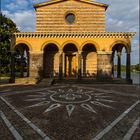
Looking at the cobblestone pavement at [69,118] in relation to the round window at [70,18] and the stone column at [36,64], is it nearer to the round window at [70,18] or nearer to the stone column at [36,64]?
the stone column at [36,64]

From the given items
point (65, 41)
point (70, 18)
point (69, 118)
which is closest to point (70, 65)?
point (65, 41)

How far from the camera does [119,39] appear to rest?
79.9 ft

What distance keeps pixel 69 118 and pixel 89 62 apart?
58.4 ft

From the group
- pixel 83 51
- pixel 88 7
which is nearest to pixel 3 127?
pixel 83 51

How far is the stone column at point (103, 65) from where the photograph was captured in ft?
79.9

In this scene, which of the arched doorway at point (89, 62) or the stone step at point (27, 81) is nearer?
the stone step at point (27, 81)

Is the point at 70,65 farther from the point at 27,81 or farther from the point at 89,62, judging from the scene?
the point at 27,81

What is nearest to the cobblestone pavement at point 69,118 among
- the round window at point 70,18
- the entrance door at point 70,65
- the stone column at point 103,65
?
the stone column at point 103,65

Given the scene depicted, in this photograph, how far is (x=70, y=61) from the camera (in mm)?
26859

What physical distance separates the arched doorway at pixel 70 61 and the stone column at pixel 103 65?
3579 millimetres

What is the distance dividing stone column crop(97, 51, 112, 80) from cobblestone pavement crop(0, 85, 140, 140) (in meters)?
11.1

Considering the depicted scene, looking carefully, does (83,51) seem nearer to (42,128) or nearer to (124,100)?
(124,100)

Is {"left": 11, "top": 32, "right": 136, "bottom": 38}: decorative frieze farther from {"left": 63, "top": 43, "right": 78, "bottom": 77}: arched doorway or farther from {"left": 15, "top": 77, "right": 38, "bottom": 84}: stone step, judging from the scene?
{"left": 15, "top": 77, "right": 38, "bottom": 84}: stone step

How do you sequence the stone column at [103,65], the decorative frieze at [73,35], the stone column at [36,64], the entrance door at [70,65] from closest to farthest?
the decorative frieze at [73,35]
the stone column at [103,65]
the stone column at [36,64]
the entrance door at [70,65]
